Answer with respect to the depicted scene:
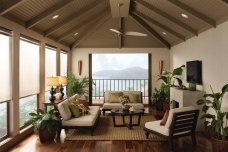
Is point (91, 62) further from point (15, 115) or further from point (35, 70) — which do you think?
point (15, 115)

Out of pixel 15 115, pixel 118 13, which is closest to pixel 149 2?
pixel 118 13

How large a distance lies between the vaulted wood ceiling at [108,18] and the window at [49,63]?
427 millimetres

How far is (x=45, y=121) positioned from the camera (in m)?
4.80

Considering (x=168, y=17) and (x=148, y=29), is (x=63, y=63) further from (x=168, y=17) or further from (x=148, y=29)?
(x=168, y=17)

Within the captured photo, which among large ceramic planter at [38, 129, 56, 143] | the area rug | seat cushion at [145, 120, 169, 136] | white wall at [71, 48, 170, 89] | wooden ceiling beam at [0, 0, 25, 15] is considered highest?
wooden ceiling beam at [0, 0, 25, 15]

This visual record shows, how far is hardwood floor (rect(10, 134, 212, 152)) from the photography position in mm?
4437

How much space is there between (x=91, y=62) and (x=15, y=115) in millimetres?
5677

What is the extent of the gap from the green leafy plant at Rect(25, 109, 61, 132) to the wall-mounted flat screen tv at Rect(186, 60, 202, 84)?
372cm

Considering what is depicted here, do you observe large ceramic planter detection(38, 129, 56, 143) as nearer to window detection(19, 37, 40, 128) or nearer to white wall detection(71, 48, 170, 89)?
window detection(19, 37, 40, 128)

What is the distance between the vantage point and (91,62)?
10.2 meters

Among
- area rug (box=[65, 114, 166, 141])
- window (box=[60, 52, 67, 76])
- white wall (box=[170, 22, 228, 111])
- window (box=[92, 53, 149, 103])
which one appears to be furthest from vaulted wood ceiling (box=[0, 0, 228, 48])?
area rug (box=[65, 114, 166, 141])

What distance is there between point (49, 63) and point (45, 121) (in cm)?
270

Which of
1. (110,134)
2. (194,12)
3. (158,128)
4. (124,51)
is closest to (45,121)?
(110,134)

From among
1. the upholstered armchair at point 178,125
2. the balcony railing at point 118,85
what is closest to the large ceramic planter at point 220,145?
the upholstered armchair at point 178,125
